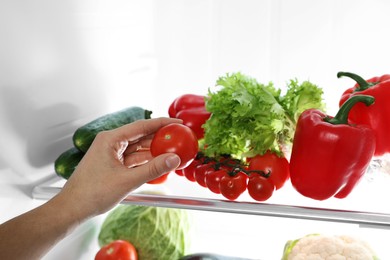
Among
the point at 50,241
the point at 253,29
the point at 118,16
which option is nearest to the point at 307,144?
the point at 50,241

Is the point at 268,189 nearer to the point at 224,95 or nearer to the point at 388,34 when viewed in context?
the point at 224,95

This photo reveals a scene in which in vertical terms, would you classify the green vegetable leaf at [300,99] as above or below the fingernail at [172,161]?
above

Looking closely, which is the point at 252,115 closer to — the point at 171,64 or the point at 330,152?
the point at 330,152

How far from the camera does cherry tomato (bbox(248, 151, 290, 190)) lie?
3.70 feet

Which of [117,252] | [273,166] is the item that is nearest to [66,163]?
[117,252]

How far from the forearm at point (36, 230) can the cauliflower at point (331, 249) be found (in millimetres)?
563

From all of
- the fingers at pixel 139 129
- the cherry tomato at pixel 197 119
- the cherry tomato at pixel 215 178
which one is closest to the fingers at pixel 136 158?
the fingers at pixel 139 129

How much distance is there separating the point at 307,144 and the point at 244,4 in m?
0.72

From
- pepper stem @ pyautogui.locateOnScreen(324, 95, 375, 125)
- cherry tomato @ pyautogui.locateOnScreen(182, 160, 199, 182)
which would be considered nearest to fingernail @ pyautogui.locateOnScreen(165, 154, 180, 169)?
cherry tomato @ pyautogui.locateOnScreen(182, 160, 199, 182)

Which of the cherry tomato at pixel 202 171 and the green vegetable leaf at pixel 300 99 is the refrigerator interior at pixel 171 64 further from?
the green vegetable leaf at pixel 300 99

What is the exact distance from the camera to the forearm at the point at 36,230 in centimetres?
91

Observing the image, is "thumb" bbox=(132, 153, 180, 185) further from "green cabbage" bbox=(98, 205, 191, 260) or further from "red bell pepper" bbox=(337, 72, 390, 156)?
"green cabbage" bbox=(98, 205, 191, 260)

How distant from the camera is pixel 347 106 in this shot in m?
1.10

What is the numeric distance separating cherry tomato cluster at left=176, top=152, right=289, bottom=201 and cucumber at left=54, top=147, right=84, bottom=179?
31 centimetres
